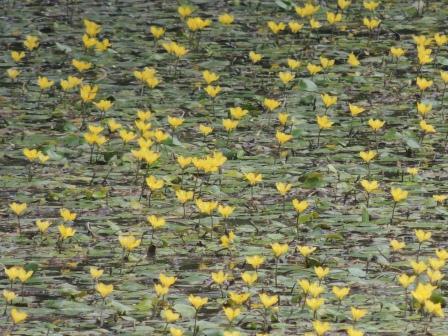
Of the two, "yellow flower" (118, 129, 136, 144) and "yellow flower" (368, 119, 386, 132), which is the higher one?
"yellow flower" (368, 119, 386, 132)

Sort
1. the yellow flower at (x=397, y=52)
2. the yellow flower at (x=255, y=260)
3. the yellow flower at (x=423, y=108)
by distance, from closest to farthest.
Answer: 1. the yellow flower at (x=255, y=260)
2. the yellow flower at (x=423, y=108)
3. the yellow flower at (x=397, y=52)

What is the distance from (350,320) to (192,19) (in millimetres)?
4048

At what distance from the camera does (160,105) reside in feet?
23.0

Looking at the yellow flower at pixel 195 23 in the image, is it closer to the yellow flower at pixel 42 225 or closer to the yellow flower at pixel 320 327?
the yellow flower at pixel 42 225

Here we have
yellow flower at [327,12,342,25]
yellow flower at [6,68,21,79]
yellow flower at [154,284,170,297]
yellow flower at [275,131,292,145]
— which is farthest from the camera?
yellow flower at [327,12,342,25]

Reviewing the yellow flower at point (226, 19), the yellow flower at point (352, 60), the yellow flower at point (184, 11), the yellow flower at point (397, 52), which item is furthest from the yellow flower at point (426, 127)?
the yellow flower at point (184, 11)

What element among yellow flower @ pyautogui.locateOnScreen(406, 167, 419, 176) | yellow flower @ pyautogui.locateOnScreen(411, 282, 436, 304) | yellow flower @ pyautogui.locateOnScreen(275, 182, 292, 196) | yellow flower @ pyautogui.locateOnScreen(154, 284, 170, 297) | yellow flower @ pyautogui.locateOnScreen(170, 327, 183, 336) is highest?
yellow flower @ pyautogui.locateOnScreen(411, 282, 436, 304)

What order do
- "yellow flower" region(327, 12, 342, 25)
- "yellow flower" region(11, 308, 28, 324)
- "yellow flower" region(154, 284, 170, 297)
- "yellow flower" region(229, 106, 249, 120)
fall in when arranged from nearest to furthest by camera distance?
"yellow flower" region(11, 308, 28, 324) < "yellow flower" region(154, 284, 170, 297) < "yellow flower" region(229, 106, 249, 120) < "yellow flower" region(327, 12, 342, 25)

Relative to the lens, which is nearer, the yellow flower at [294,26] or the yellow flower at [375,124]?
the yellow flower at [375,124]

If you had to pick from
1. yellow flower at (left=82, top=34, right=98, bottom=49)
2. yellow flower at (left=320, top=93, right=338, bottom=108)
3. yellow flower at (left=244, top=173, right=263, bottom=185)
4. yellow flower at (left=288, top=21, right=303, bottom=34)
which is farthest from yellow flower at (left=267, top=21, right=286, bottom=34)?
yellow flower at (left=244, top=173, right=263, bottom=185)

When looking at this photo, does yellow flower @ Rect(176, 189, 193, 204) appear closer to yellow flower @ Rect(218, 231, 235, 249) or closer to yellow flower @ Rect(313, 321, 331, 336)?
yellow flower @ Rect(218, 231, 235, 249)

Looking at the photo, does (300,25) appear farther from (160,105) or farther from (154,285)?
(154,285)

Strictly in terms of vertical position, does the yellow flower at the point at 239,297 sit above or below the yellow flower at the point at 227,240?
above

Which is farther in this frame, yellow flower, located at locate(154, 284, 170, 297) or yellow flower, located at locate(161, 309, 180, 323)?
yellow flower, located at locate(154, 284, 170, 297)
